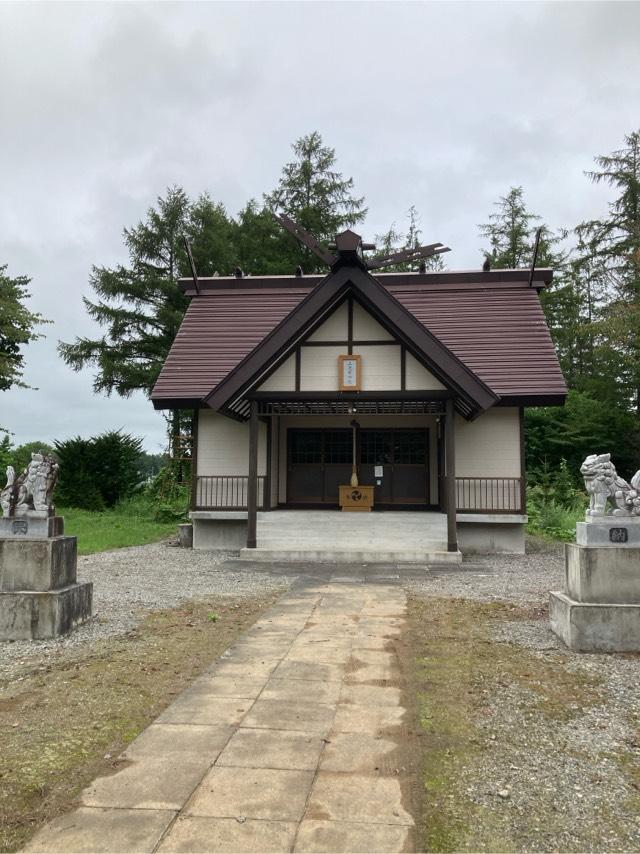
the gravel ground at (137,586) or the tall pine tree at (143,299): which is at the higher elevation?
the tall pine tree at (143,299)

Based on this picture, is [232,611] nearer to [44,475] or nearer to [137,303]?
[44,475]

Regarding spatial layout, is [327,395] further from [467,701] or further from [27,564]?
[467,701]

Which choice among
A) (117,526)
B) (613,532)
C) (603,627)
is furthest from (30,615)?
(117,526)

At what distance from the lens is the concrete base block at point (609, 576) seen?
5434 millimetres

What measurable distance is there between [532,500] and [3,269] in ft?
79.5

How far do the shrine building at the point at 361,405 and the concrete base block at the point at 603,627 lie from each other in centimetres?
559

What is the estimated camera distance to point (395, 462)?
1466 cm

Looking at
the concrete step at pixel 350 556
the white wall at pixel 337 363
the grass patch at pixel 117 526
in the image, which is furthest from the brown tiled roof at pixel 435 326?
the concrete step at pixel 350 556


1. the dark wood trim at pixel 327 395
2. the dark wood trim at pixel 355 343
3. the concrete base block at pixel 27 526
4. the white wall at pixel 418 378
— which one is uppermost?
the dark wood trim at pixel 355 343

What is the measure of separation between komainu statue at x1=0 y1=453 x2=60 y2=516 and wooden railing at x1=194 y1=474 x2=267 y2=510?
735cm

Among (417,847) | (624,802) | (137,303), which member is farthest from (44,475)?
(137,303)

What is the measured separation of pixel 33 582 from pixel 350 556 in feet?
20.9

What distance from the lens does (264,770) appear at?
302cm

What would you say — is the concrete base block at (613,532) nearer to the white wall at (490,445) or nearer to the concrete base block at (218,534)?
the white wall at (490,445)
